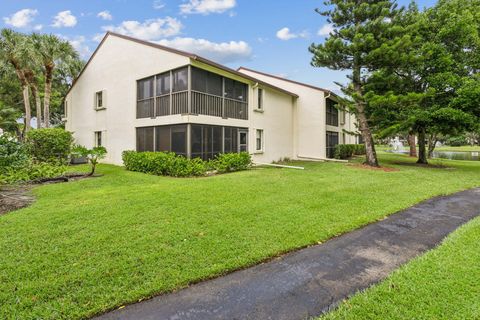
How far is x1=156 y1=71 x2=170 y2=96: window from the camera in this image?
1370cm

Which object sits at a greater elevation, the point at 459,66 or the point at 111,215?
the point at 459,66

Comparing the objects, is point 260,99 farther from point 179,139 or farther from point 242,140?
point 179,139

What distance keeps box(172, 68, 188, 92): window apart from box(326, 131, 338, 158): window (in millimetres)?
13813

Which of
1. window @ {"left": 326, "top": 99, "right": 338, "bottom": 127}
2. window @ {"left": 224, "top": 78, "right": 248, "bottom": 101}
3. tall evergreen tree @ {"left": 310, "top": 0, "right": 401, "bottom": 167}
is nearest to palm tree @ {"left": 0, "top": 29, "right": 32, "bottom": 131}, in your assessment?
window @ {"left": 224, "top": 78, "right": 248, "bottom": 101}

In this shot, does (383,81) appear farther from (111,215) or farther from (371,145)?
(111,215)

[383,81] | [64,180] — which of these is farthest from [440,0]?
[64,180]

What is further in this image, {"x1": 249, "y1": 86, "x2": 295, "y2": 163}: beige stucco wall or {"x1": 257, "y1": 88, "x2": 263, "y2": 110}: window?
{"x1": 257, "y1": 88, "x2": 263, "y2": 110}: window

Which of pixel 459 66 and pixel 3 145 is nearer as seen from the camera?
pixel 3 145

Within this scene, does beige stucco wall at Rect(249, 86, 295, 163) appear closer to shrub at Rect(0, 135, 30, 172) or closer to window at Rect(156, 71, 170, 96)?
window at Rect(156, 71, 170, 96)

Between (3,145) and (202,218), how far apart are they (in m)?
6.27

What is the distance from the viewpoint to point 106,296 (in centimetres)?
307

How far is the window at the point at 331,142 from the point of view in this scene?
2227 cm

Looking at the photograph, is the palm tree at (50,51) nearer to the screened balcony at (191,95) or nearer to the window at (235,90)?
the screened balcony at (191,95)

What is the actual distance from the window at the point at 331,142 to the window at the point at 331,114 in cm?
86
